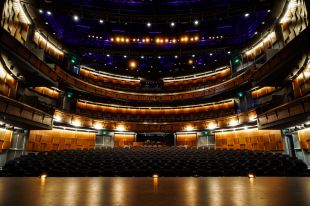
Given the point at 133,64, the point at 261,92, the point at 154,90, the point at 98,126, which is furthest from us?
the point at 133,64

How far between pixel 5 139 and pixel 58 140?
5136mm

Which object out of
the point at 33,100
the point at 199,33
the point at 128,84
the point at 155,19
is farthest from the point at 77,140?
the point at 199,33

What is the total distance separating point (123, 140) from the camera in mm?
21609

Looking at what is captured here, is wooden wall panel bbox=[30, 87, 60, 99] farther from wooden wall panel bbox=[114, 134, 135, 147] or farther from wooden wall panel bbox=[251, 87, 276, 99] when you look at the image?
wooden wall panel bbox=[251, 87, 276, 99]

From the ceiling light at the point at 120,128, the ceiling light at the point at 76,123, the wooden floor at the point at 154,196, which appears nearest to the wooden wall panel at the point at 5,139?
the ceiling light at the point at 76,123

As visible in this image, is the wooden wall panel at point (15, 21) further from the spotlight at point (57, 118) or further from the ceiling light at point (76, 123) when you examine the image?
the ceiling light at point (76, 123)

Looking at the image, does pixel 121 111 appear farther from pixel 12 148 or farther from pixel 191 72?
pixel 12 148

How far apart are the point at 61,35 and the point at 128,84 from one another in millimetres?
9727

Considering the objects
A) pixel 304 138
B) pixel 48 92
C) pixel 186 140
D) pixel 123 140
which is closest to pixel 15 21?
pixel 48 92

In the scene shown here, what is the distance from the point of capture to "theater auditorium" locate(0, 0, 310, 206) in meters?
8.60

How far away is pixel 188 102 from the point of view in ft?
74.3

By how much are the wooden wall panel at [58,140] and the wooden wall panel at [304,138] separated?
17799 mm

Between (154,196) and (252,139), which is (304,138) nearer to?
(252,139)

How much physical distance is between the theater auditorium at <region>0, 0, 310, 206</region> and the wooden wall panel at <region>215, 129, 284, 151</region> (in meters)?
0.09
